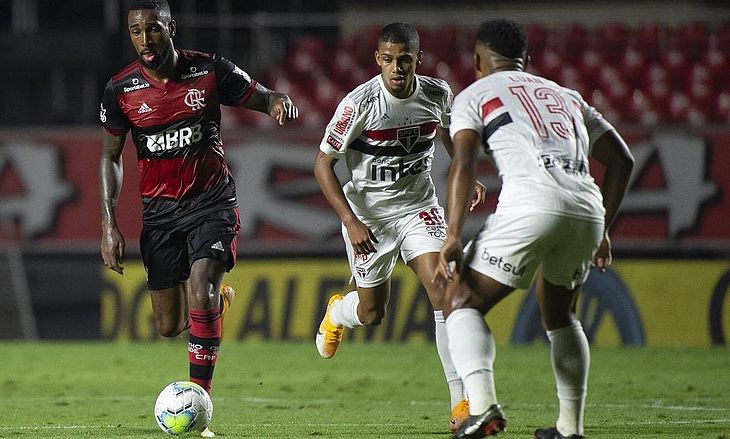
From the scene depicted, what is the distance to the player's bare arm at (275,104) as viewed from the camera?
22.7ft

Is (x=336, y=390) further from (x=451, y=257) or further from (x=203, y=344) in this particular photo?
(x=451, y=257)

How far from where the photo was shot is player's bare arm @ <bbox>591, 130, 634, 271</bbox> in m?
5.62

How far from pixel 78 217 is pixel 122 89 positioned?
6472 mm

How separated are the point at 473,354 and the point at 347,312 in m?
2.84

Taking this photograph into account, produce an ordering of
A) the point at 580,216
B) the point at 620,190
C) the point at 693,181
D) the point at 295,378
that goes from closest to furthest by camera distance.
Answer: the point at 580,216 < the point at 620,190 < the point at 295,378 < the point at 693,181

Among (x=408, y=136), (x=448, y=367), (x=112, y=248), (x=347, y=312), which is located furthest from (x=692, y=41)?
(x=112, y=248)

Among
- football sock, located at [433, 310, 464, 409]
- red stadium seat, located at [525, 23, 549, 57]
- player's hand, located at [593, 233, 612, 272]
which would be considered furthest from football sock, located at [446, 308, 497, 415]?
red stadium seat, located at [525, 23, 549, 57]

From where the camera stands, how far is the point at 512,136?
535 centimetres

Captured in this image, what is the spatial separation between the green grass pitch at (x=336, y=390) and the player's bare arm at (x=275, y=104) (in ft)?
5.76

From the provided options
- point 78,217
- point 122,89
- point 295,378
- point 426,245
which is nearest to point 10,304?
point 78,217

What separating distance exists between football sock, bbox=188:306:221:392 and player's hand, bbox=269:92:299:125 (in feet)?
3.69

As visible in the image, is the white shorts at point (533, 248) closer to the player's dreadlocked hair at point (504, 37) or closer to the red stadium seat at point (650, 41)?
the player's dreadlocked hair at point (504, 37)

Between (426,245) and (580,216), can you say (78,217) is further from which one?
(580,216)

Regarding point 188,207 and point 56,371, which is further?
point 56,371
